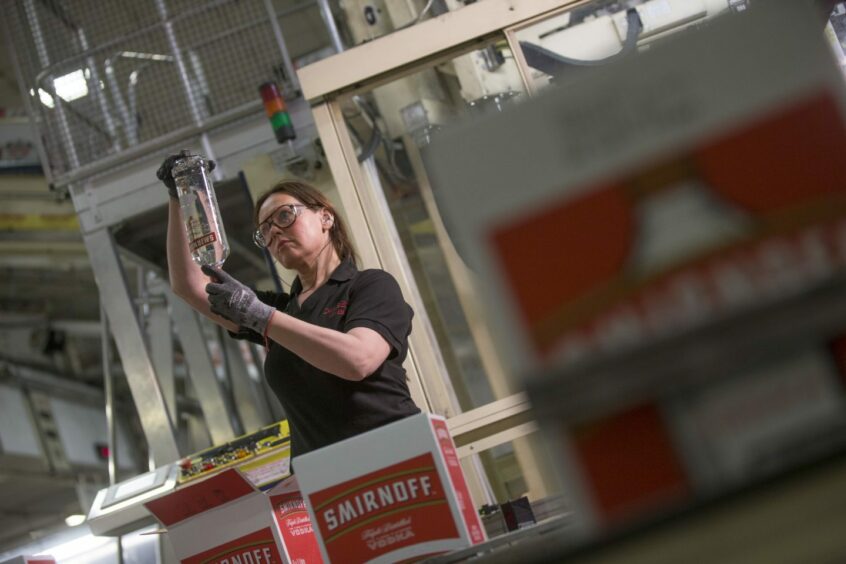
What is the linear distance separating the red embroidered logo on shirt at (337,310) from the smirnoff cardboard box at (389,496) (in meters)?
0.56

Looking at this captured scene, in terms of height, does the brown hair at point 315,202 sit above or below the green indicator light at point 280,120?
below

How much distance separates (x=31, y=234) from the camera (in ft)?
20.6

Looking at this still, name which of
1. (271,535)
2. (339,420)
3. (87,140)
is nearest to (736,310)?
(271,535)

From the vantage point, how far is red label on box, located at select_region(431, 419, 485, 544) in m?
1.12

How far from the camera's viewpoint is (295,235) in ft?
6.02

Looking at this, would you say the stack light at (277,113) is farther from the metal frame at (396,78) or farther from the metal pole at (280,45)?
the metal frame at (396,78)

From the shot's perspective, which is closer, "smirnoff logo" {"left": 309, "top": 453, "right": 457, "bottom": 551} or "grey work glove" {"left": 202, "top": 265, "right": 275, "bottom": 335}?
"smirnoff logo" {"left": 309, "top": 453, "right": 457, "bottom": 551}

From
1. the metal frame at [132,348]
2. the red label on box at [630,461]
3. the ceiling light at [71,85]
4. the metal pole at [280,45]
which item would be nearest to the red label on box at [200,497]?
the red label on box at [630,461]

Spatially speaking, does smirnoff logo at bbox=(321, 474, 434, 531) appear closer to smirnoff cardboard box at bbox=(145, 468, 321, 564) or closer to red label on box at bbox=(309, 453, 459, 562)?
red label on box at bbox=(309, 453, 459, 562)

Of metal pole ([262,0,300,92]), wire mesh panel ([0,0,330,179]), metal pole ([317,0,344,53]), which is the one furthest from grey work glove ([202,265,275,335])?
wire mesh panel ([0,0,330,179])

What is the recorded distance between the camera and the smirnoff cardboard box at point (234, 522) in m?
1.43

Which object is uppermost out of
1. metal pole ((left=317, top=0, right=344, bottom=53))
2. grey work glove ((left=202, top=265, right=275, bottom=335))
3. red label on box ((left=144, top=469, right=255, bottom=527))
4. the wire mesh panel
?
the wire mesh panel

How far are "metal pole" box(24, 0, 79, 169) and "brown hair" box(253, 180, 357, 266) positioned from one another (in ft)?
8.76

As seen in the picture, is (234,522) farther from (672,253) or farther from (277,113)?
(277,113)
